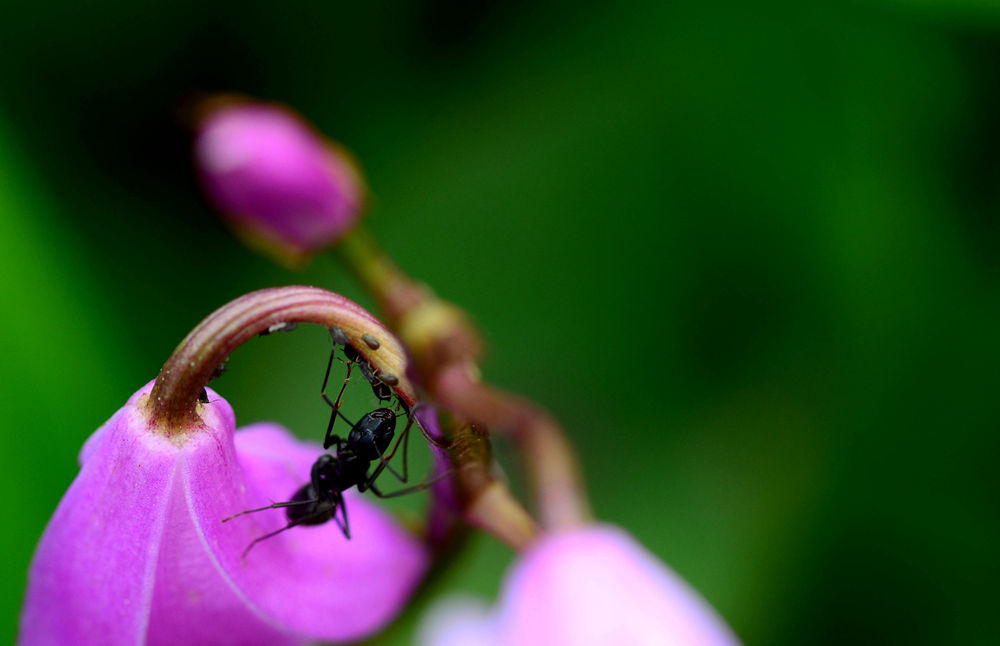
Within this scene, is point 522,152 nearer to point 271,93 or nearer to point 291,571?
point 271,93

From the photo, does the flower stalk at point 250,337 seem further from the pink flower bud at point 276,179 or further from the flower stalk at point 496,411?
the pink flower bud at point 276,179

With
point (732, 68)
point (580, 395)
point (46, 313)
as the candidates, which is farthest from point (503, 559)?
point (732, 68)

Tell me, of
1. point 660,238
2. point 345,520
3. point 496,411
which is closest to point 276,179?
point 345,520

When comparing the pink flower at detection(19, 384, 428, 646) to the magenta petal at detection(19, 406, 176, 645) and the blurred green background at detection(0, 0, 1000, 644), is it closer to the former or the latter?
the magenta petal at detection(19, 406, 176, 645)

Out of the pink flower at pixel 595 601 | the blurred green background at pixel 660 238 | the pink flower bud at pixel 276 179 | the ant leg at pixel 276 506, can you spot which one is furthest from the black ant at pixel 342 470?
the blurred green background at pixel 660 238

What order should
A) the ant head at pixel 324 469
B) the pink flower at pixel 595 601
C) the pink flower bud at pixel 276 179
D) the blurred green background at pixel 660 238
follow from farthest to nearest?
the blurred green background at pixel 660 238 → the pink flower bud at pixel 276 179 → the ant head at pixel 324 469 → the pink flower at pixel 595 601

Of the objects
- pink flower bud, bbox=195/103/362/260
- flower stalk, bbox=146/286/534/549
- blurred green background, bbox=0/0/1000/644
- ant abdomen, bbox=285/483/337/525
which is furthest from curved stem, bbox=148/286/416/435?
blurred green background, bbox=0/0/1000/644
